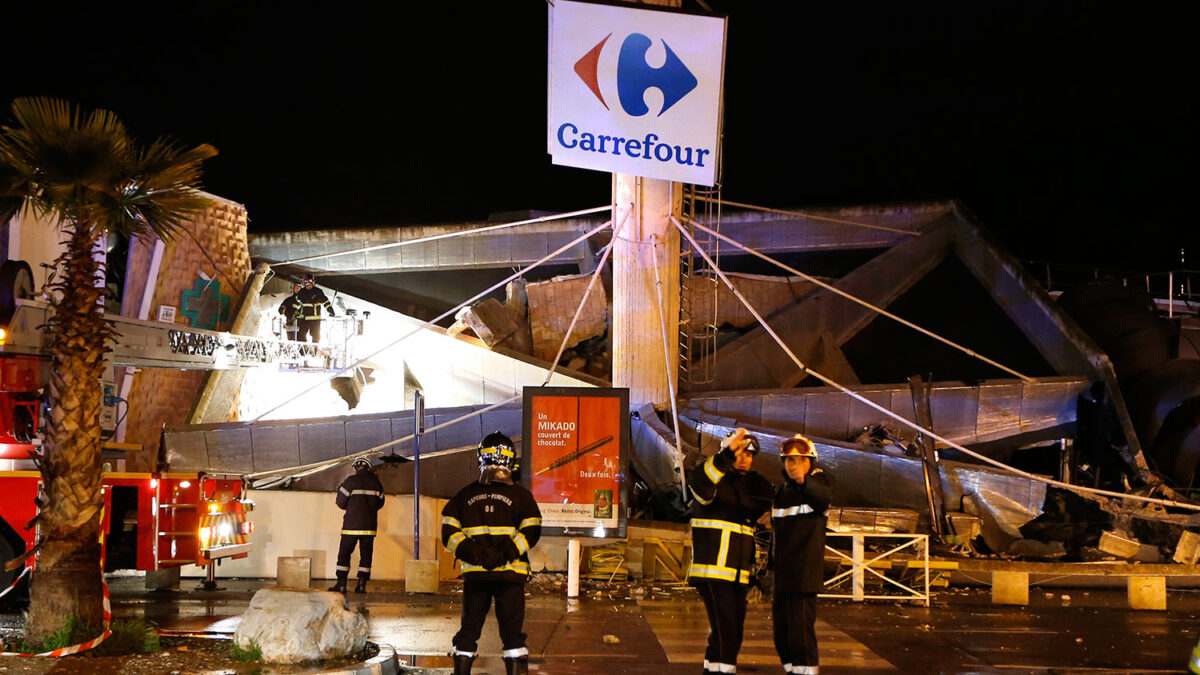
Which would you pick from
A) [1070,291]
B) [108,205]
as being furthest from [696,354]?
[108,205]

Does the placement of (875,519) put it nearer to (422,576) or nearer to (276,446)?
(422,576)

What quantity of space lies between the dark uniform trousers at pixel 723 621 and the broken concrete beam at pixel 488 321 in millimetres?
14361

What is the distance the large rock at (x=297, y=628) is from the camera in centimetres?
796

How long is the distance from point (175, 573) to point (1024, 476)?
441 inches

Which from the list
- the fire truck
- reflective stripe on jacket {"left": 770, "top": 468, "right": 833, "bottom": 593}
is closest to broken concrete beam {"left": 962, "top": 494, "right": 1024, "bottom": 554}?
reflective stripe on jacket {"left": 770, "top": 468, "right": 833, "bottom": 593}

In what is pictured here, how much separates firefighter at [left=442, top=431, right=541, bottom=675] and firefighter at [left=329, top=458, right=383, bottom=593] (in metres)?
5.46

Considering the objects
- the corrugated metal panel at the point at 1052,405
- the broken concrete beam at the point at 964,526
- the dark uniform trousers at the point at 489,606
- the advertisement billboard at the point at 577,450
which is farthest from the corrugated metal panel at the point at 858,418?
the dark uniform trousers at the point at 489,606

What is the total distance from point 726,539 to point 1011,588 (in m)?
6.91

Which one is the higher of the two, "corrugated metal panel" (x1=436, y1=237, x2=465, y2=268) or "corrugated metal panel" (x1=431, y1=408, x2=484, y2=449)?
"corrugated metal panel" (x1=436, y1=237, x2=465, y2=268)

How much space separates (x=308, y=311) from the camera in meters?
19.8

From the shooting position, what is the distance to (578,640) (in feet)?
31.6

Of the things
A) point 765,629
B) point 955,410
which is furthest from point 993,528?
point 765,629

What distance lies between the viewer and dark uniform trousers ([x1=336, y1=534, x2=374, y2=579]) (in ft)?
41.1

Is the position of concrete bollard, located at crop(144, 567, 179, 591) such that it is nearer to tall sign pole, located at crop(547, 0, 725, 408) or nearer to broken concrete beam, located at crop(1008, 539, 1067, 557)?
tall sign pole, located at crop(547, 0, 725, 408)
